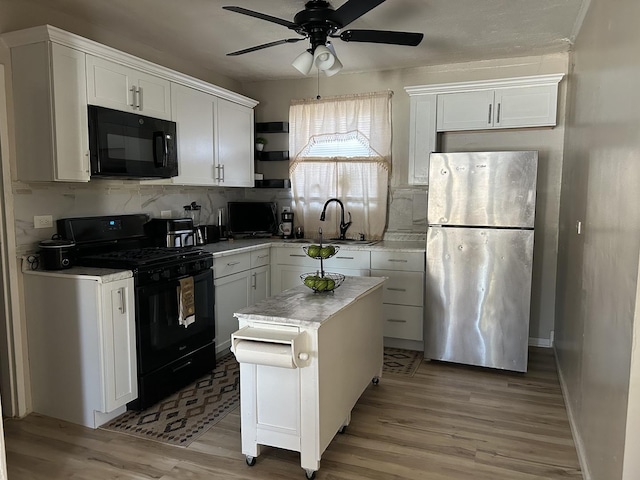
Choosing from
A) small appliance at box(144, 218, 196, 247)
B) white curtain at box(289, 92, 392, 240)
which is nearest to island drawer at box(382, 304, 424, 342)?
white curtain at box(289, 92, 392, 240)

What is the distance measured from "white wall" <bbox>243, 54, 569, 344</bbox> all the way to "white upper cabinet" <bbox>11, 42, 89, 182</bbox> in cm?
250

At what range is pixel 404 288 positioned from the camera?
13.4 ft

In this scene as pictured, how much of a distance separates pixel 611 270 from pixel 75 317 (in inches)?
110

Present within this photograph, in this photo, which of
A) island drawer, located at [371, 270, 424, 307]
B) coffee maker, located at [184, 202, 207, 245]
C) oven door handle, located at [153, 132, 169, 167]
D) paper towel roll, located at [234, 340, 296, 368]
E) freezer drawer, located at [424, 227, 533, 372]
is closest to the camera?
paper towel roll, located at [234, 340, 296, 368]

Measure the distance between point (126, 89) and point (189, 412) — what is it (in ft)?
7.21

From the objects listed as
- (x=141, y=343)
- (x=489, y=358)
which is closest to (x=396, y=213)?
(x=489, y=358)

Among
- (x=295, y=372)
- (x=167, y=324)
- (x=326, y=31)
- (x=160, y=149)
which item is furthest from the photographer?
(x=160, y=149)

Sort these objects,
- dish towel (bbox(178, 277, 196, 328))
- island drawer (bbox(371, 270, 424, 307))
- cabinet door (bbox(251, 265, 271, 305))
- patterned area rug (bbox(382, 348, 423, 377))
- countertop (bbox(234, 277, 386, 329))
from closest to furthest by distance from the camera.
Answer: countertop (bbox(234, 277, 386, 329)) < dish towel (bbox(178, 277, 196, 328)) < patterned area rug (bbox(382, 348, 423, 377)) < island drawer (bbox(371, 270, 424, 307)) < cabinet door (bbox(251, 265, 271, 305))

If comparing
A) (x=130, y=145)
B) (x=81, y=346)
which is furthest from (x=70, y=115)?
(x=81, y=346)

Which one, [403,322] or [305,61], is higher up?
[305,61]

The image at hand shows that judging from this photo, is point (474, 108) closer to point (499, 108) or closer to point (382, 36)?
point (499, 108)

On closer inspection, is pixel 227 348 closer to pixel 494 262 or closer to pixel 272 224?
pixel 272 224

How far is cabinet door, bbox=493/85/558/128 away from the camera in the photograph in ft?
12.4

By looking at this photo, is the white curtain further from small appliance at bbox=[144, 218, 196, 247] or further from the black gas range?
the black gas range
